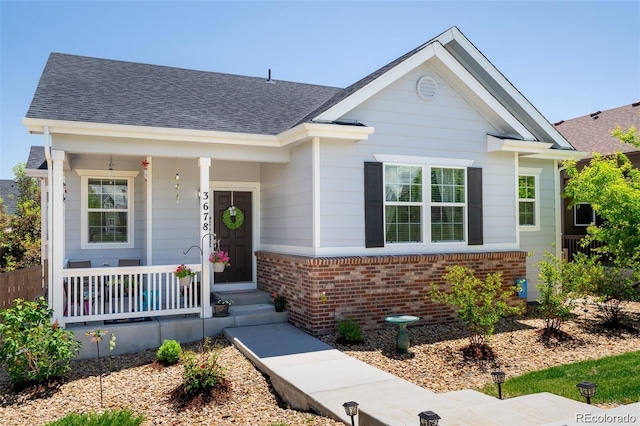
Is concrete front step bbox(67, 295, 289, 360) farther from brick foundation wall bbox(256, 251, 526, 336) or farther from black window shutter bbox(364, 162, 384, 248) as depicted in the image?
black window shutter bbox(364, 162, 384, 248)

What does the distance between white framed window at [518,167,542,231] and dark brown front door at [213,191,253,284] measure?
275 inches

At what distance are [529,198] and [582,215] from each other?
539cm

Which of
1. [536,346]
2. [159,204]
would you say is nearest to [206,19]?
[159,204]

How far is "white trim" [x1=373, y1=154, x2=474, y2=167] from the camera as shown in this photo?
29.9 feet

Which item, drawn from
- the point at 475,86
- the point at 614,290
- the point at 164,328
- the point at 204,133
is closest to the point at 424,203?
the point at 475,86

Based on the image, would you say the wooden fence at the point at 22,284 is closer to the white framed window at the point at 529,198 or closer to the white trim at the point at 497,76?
the white trim at the point at 497,76

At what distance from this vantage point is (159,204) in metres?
10.0

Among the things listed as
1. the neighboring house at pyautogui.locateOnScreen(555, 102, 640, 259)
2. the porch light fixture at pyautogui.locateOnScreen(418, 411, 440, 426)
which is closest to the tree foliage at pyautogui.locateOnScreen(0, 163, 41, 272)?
the porch light fixture at pyautogui.locateOnScreen(418, 411, 440, 426)

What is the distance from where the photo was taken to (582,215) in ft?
54.0

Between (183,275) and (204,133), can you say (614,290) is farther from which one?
(204,133)

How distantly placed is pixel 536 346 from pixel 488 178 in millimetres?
3591

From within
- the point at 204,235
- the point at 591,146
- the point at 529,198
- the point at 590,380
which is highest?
the point at 591,146

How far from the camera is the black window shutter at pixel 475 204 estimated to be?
9.77m

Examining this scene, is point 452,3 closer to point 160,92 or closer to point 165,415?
point 160,92
